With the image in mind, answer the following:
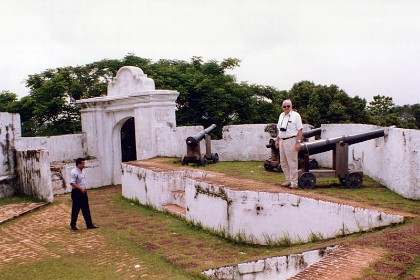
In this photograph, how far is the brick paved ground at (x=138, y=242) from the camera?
514 centimetres

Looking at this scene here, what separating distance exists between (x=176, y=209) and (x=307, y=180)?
3222 millimetres

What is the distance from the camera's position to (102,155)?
17.2 metres

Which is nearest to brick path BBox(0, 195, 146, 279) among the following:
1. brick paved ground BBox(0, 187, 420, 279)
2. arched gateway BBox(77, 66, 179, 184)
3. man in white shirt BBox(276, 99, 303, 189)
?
brick paved ground BBox(0, 187, 420, 279)

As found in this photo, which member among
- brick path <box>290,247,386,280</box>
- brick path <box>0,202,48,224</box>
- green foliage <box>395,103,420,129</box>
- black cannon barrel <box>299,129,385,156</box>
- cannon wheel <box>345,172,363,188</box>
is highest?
green foliage <box>395,103,420,129</box>

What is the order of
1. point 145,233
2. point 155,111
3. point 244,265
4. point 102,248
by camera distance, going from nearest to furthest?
point 244,265 < point 102,248 < point 145,233 < point 155,111

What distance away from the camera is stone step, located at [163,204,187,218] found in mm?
10180

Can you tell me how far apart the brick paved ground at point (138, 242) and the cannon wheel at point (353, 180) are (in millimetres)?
2661

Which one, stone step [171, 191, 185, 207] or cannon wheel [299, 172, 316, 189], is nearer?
cannon wheel [299, 172, 316, 189]

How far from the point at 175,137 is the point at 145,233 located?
5.94m

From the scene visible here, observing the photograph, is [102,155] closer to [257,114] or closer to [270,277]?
[257,114]

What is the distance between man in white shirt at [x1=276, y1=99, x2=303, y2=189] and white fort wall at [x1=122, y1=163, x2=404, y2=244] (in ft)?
3.71

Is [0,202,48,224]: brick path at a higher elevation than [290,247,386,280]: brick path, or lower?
lower

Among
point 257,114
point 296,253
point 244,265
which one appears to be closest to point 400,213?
point 296,253

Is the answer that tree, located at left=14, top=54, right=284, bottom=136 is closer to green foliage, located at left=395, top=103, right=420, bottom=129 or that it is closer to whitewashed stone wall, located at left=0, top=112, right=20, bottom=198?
whitewashed stone wall, located at left=0, top=112, right=20, bottom=198
